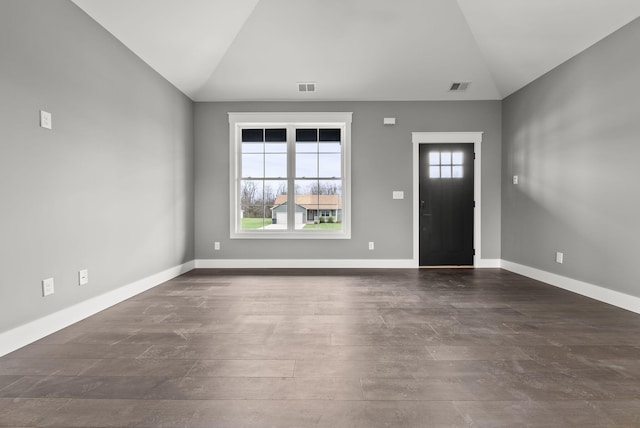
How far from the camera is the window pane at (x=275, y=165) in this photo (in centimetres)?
571

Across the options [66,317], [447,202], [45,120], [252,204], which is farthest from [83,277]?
[447,202]

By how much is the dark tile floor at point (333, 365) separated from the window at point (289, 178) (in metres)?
2.20

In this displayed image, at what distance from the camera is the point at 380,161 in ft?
18.3

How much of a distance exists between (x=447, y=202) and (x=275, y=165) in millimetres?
3062

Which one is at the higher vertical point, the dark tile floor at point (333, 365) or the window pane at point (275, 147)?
the window pane at point (275, 147)

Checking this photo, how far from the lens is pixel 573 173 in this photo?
4035 mm

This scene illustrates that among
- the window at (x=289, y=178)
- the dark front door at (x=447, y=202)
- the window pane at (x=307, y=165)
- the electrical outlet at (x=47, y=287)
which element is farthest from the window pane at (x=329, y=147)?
the electrical outlet at (x=47, y=287)

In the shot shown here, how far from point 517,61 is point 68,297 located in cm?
597

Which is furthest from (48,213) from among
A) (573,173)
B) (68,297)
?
(573,173)

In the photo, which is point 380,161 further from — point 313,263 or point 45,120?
point 45,120

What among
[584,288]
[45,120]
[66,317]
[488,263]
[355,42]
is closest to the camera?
[45,120]

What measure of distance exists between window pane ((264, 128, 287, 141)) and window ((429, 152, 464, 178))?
2578 mm

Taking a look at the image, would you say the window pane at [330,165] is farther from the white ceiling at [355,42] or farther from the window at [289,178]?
the white ceiling at [355,42]

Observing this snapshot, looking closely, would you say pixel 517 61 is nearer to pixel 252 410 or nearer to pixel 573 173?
pixel 573 173
